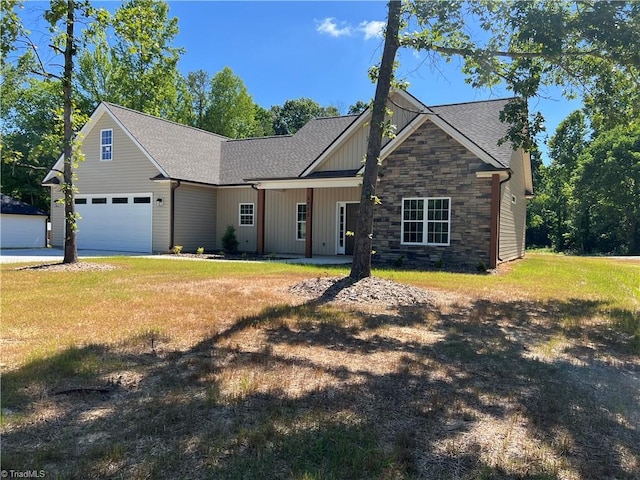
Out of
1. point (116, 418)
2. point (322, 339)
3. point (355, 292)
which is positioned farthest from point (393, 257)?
point (116, 418)

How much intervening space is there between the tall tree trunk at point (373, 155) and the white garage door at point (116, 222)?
1321 centimetres

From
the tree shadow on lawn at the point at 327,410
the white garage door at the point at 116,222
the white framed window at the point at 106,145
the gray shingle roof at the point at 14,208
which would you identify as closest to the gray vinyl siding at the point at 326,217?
the white garage door at the point at 116,222

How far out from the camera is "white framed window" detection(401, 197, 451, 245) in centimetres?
Result: 1491

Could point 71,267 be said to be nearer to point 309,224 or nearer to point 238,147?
point 309,224

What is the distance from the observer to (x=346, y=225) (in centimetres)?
1853

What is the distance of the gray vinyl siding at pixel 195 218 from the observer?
64.1 ft

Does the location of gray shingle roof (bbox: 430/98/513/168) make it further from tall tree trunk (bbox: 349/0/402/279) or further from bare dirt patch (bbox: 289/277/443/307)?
bare dirt patch (bbox: 289/277/443/307)

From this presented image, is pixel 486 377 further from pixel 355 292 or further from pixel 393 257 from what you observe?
pixel 393 257

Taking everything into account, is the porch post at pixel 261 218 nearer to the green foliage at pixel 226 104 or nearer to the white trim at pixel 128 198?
the white trim at pixel 128 198

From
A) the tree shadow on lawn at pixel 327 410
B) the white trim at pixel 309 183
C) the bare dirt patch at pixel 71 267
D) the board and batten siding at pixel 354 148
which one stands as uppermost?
the board and batten siding at pixel 354 148

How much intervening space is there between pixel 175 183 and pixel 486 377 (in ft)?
55.5

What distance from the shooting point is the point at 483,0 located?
341 inches

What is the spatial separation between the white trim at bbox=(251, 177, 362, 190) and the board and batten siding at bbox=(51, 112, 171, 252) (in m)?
4.27

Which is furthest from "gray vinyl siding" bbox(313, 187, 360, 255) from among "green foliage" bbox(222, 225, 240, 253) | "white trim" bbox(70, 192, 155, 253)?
"white trim" bbox(70, 192, 155, 253)
